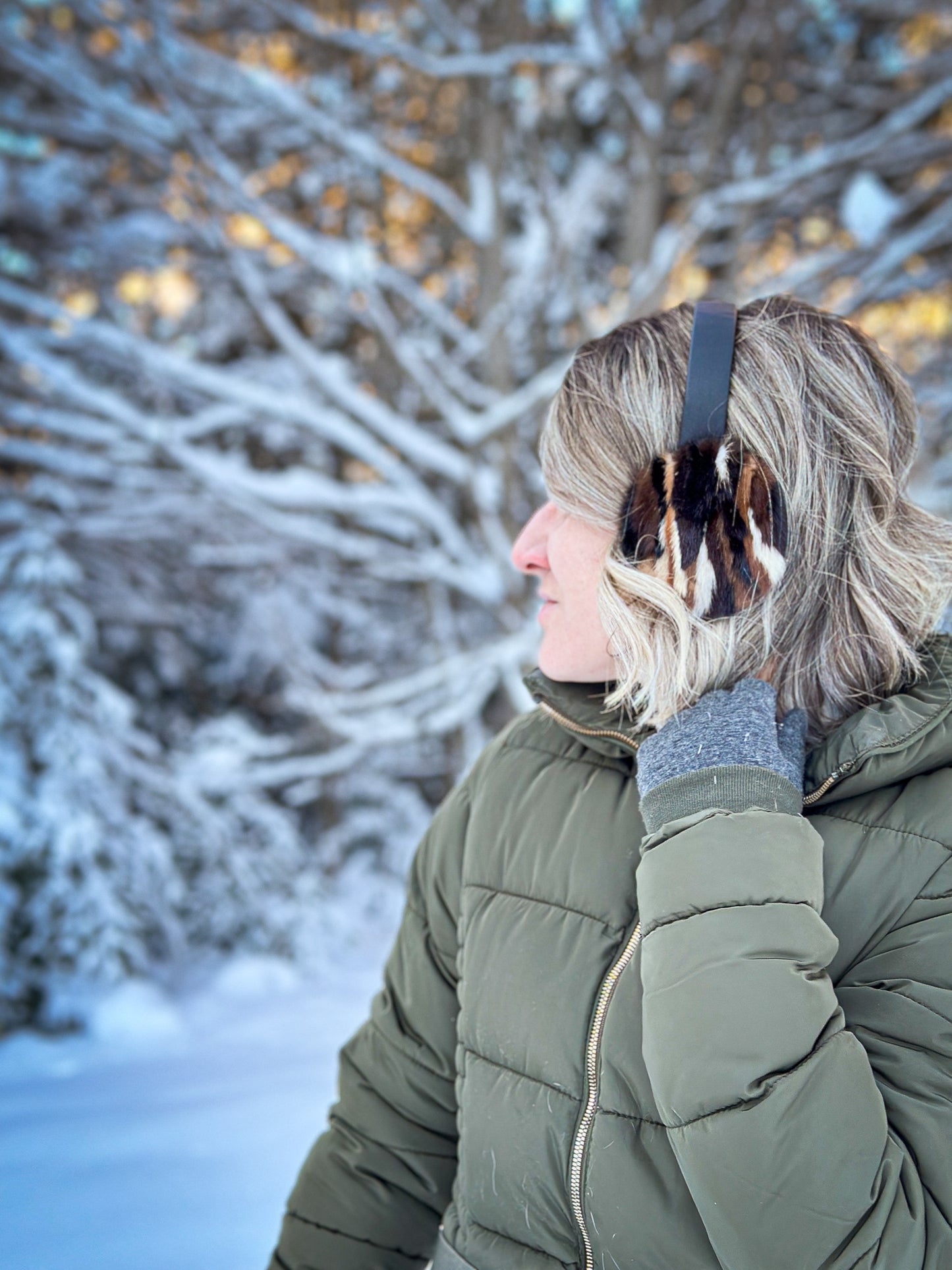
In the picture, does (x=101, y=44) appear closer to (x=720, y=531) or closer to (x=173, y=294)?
(x=173, y=294)

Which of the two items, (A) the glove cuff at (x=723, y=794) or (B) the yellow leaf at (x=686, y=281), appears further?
(B) the yellow leaf at (x=686, y=281)

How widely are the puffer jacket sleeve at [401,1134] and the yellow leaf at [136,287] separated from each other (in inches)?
282

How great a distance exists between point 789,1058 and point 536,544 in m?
0.85

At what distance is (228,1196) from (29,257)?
678 cm

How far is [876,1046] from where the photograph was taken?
0.97 meters

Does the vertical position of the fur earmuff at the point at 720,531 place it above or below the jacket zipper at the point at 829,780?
above

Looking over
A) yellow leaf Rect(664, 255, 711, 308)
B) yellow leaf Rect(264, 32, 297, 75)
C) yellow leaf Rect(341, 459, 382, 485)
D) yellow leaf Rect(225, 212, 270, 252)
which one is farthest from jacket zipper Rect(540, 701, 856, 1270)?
yellow leaf Rect(341, 459, 382, 485)

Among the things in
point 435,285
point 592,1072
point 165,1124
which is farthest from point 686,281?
point 592,1072

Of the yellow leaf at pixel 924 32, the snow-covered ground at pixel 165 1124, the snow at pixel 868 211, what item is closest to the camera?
the snow-covered ground at pixel 165 1124

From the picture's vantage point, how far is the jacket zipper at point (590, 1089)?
1.14m

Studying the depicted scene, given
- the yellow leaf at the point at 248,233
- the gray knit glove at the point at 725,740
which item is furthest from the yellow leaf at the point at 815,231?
the gray knit glove at the point at 725,740

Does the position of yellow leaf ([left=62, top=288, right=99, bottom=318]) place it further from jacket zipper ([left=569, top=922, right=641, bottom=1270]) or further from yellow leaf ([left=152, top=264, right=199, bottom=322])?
jacket zipper ([left=569, top=922, right=641, bottom=1270])

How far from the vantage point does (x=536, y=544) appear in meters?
1.49

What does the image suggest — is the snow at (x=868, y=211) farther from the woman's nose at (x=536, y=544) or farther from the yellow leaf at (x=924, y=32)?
the woman's nose at (x=536, y=544)
